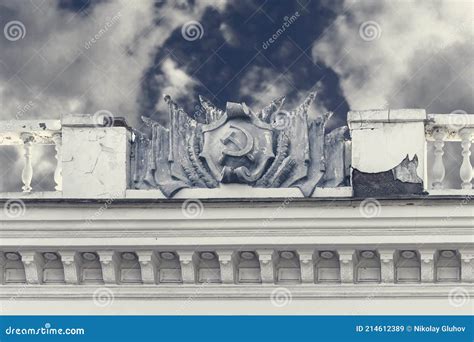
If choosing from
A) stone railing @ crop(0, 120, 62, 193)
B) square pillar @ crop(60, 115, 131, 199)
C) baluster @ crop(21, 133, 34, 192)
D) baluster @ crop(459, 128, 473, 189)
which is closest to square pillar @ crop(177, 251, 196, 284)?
square pillar @ crop(60, 115, 131, 199)

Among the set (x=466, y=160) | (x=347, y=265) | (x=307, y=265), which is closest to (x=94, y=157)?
(x=307, y=265)

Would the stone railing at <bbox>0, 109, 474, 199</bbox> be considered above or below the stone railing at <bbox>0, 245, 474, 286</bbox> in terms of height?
above

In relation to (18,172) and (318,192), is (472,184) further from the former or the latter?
(18,172)

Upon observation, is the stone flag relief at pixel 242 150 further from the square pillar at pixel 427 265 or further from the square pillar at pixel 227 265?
the square pillar at pixel 427 265

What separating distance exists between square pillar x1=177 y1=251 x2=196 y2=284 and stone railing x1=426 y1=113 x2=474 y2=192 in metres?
2.23

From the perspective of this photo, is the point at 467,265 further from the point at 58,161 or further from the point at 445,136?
the point at 58,161

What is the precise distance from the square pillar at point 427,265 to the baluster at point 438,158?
0.74 meters

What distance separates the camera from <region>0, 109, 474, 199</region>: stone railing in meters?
15.9

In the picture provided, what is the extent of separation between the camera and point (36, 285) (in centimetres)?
1617

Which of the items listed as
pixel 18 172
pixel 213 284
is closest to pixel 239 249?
pixel 213 284

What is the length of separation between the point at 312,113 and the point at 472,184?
5.35ft

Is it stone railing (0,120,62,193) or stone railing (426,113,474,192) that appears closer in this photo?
stone railing (426,113,474,192)
